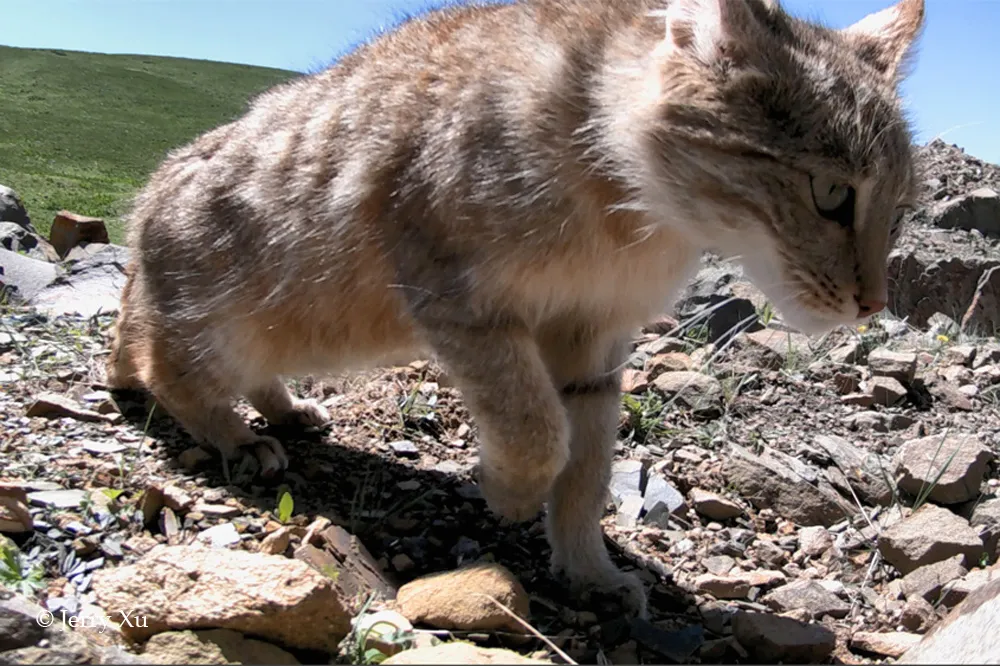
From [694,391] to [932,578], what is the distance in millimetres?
1397

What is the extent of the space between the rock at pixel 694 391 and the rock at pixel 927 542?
1.03 metres

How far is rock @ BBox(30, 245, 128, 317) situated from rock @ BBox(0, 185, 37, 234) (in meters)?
1.23

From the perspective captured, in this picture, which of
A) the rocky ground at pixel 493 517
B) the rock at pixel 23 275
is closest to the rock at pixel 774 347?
the rocky ground at pixel 493 517

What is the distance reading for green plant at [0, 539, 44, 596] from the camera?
235cm

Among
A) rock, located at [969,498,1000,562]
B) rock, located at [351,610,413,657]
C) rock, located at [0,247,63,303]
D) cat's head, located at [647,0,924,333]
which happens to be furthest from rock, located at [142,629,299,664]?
rock, located at [0,247,63,303]

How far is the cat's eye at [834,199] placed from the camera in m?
2.29

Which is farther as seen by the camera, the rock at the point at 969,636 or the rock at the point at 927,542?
the rock at the point at 927,542

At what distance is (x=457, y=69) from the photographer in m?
2.82

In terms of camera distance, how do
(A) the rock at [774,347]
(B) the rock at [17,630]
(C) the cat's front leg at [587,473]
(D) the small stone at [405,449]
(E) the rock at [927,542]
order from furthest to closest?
(A) the rock at [774,347]
(D) the small stone at [405,449]
(E) the rock at [927,542]
(C) the cat's front leg at [587,473]
(B) the rock at [17,630]

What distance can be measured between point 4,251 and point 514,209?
14.1 ft

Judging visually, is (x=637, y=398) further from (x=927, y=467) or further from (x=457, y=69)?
(x=457, y=69)

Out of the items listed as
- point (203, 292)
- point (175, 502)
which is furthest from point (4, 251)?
point (175, 502)

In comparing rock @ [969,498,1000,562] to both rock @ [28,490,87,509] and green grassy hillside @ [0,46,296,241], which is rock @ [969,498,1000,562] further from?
green grassy hillside @ [0,46,296,241]

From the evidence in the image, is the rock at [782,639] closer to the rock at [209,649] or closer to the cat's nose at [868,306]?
the cat's nose at [868,306]
